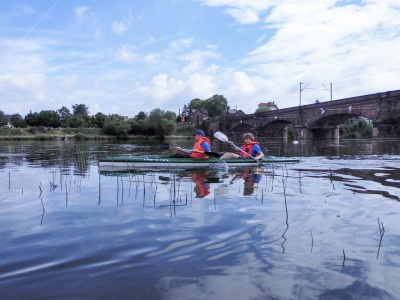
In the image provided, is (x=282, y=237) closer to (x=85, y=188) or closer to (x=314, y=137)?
(x=85, y=188)

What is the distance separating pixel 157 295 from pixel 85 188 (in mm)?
7177

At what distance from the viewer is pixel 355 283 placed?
4.20m

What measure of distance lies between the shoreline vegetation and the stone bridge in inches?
805

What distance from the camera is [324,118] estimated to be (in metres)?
58.7

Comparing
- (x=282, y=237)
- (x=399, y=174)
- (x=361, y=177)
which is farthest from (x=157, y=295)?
(x=399, y=174)

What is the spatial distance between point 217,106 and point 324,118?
79747 millimetres

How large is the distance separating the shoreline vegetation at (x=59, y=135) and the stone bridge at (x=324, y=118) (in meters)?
20.4

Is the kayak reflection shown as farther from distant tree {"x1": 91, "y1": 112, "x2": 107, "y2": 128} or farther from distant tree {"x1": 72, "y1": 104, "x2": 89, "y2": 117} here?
distant tree {"x1": 72, "y1": 104, "x2": 89, "y2": 117}

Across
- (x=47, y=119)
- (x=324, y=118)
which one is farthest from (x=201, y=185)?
(x=47, y=119)

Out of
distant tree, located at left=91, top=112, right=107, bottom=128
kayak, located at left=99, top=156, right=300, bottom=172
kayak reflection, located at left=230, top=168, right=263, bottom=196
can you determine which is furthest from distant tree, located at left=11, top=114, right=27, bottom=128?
kayak reflection, located at left=230, top=168, right=263, bottom=196

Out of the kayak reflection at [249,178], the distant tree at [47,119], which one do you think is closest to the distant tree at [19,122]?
the distant tree at [47,119]

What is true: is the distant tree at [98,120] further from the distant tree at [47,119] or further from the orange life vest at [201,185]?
the orange life vest at [201,185]

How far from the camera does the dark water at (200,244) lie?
411 centimetres

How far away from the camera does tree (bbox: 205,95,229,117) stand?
136 meters
